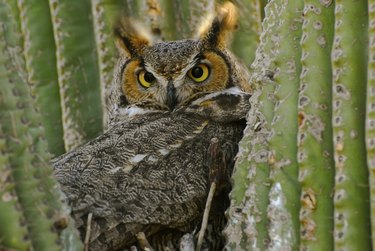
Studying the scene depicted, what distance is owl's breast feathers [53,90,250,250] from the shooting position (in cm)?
183

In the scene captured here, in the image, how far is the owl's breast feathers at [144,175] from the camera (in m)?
1.83

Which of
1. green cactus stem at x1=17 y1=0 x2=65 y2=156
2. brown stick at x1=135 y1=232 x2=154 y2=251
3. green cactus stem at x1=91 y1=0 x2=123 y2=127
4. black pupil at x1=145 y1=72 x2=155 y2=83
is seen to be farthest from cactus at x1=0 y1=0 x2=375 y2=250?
green cactus stem at x1=17 y1=0 x2=65 y2=156

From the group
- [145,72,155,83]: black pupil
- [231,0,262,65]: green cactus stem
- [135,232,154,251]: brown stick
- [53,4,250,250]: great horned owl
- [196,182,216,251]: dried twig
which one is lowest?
[135,232,154,251]: brown stick

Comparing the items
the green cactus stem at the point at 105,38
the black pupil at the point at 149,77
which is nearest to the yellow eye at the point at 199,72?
the black pupil at the point at 149,77

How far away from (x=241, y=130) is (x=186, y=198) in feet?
1.22

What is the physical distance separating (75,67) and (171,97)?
1.47 feet

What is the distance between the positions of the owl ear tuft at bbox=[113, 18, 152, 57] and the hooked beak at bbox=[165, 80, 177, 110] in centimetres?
18

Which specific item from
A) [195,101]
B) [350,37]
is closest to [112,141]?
[195,101]

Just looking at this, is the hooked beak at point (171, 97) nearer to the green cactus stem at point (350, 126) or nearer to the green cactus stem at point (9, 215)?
the green cactus stem at point (350, 126)

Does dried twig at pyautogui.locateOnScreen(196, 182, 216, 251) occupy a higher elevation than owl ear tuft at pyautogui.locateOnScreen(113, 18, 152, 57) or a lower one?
lower

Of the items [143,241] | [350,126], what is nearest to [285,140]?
[350,126]

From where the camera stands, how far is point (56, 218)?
1.49 metres

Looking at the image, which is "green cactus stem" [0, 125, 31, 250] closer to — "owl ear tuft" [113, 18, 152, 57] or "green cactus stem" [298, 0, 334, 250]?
"green cactus stem" [298, 0, 334, 250]

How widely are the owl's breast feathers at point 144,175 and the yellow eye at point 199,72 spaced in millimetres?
259
